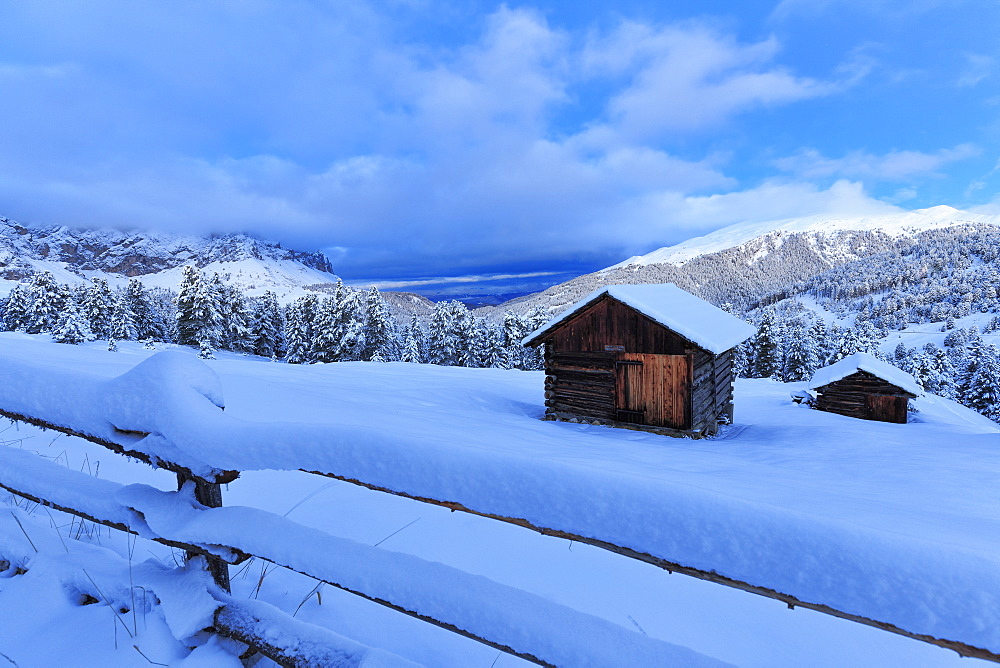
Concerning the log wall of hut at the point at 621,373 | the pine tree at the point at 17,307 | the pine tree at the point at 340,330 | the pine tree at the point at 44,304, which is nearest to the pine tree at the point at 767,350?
the log wall of hut at the point at 621,373

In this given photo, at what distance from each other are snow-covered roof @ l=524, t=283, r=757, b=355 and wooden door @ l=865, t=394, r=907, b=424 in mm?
7157

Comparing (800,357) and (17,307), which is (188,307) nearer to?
(17,307)

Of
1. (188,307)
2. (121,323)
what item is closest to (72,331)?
(188,307)

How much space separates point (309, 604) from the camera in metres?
2.51

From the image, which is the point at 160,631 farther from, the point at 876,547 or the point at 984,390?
the point at 984,390

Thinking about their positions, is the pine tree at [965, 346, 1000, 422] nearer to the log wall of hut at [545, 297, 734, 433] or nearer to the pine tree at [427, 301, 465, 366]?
the log wall of hut at [545, 297, 734, 433]

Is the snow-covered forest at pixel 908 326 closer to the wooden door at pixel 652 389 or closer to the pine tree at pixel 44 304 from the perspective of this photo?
the wooden door at pixel 652 389

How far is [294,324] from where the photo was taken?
40.6 meters

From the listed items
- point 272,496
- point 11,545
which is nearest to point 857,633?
point 272,496

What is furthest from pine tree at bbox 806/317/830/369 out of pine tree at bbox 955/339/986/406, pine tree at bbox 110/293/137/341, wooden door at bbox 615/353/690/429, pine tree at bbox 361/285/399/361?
pine tree at bbox 110/293/137/341

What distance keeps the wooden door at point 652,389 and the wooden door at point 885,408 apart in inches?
457

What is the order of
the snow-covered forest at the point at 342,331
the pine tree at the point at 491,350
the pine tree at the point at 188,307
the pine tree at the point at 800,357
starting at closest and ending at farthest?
the snow-covered forest at the point at 342,331 → the pine tree at the point at 188,307 → the pine tree at the point at 800,357 → the pine tree at the point at 491,350

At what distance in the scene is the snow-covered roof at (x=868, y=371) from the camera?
57.8 ft

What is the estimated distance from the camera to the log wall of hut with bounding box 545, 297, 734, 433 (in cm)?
1230
